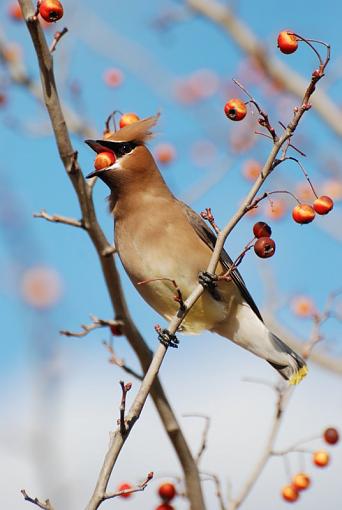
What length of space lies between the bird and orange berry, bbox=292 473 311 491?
0.62 meters

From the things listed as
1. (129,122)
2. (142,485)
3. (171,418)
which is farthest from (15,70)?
(142,485)

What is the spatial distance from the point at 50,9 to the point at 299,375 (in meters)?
2.15

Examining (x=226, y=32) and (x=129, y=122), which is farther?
(x=226, y=32)

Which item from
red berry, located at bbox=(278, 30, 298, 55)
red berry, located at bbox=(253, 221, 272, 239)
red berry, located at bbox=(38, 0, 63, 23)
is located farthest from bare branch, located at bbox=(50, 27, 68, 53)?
red berry, located at bbox=(253, 221, 272, 239)

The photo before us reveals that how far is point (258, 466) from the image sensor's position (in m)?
3.94

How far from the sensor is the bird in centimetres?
435

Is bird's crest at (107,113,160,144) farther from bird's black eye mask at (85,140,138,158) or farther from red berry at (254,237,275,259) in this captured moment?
red berry at (254,237,275,259)

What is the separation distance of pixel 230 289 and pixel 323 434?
884mm

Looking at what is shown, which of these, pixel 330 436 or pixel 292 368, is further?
pixel 330 436

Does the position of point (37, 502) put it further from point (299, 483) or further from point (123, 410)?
point (299, 483)

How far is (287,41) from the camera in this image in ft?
10.1

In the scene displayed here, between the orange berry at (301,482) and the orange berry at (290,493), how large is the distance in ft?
0.06

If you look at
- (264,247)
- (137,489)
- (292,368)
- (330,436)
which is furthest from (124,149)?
(137,489)

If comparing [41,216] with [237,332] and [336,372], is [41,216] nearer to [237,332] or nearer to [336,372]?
[237,332]
